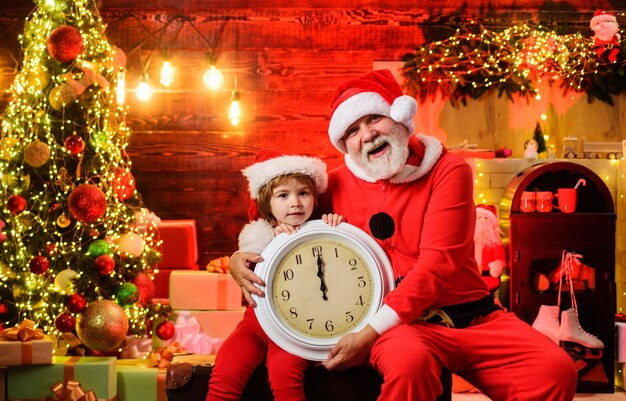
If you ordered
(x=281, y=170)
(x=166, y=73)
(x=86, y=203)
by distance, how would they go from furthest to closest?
(x=166, y=73) → (x=86, y=203) → (x=281, y=170)

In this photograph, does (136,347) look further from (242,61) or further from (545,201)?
(545,201)

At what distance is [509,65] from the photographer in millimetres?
4715

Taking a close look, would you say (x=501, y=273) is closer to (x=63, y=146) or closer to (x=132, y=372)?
(x=132, y=372)

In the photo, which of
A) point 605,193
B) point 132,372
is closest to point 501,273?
point 605,193

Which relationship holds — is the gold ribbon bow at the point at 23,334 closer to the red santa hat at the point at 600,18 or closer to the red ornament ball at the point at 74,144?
the red ornament ball at the point at 74,144

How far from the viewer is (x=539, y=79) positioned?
15.5ft

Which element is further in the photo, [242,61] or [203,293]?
[242,61]

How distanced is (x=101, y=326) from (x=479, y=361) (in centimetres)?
200

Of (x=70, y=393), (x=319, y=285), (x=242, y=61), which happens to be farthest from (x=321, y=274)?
(x=242, y=61)

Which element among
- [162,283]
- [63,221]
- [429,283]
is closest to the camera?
[429,283]

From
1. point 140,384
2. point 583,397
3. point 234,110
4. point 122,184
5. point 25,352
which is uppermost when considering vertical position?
point 234,110

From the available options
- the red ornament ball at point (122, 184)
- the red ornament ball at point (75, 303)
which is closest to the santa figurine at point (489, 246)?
the red ornament ball at point (122, 184)

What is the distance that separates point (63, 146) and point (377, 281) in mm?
2217

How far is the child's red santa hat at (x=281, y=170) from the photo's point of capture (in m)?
2.37
